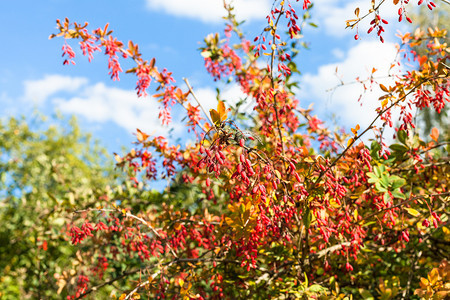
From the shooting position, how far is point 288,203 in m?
1.97

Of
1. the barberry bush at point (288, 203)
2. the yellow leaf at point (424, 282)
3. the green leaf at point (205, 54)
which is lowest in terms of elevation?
the yellow leaf at point (424, 282)

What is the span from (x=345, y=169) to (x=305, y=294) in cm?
68

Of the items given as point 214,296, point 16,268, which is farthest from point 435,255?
point 16,268

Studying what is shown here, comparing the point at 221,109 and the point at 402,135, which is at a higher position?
the point at 402,135

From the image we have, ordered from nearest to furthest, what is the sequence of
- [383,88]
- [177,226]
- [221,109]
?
[221,109]
[383,88]
[177,226]

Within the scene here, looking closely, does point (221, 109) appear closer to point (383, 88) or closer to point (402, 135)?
point (383, 88)

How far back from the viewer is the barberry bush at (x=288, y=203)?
200cm

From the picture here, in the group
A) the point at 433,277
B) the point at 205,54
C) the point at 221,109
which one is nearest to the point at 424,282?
the point at 433,277

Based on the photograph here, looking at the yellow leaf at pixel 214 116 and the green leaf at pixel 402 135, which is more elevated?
the green leaf at pixel 402 135

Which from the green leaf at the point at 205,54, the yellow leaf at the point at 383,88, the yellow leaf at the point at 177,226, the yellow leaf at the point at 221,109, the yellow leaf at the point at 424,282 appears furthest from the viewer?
the green leaf at the point at 205,54

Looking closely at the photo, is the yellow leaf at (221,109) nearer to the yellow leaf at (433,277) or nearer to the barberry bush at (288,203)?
the barberry bush at (288,203)

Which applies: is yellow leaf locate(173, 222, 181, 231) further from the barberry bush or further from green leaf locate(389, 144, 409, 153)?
green leaf locate(389, 144, 409, 153)

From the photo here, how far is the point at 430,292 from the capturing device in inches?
84.0

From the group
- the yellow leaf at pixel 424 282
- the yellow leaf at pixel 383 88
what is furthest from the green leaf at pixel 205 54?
the yellow leaf at pixel 424 282
